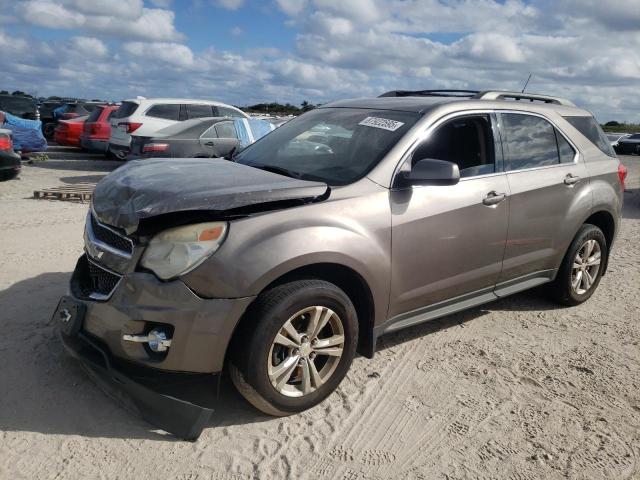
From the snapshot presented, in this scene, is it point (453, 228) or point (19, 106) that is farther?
point (19, 106)

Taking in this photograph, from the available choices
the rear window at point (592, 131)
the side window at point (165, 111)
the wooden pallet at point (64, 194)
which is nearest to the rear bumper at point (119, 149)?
the side window at point (165, 111)

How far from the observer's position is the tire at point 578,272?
5.01 m

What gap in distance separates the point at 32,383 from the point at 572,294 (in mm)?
4361

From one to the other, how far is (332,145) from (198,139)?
285 inches

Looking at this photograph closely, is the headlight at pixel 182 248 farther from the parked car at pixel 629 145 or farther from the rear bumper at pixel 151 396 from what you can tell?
the parked car at pixel 629 145

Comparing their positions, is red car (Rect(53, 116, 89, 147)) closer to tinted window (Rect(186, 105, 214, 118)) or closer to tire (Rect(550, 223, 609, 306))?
tinted window (Rect(186, 105, 214, 118))

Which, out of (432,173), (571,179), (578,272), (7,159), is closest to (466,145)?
(432,173)

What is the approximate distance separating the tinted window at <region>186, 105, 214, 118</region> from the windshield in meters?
10.6

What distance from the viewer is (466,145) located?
4.25 metres

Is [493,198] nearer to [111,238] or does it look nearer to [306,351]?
[306,351]

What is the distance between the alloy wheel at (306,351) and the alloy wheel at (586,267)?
2759mm

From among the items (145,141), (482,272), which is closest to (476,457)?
(482,272)

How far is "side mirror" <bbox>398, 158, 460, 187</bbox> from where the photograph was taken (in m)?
3.54

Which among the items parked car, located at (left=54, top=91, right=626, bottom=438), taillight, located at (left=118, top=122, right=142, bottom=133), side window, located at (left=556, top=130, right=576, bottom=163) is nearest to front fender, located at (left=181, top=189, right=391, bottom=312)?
parked car, located at (left=54, top=91, right=626, bottom=438)
